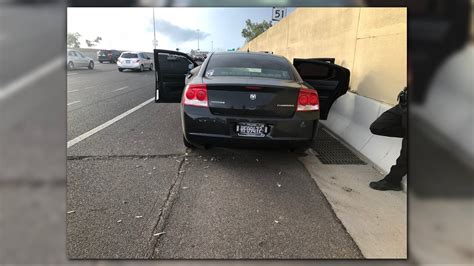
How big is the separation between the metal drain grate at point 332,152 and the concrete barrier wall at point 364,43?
84 centimetres

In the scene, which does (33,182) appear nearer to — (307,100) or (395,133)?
(307,100)

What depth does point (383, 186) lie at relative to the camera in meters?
3.44

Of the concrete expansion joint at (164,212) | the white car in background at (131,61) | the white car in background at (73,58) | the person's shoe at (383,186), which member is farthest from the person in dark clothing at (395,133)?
the white car in background at (131,61)

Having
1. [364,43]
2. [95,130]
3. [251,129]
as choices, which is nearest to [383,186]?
[251,129]

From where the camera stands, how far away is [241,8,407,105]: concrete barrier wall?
366cm

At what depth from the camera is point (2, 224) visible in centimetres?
249

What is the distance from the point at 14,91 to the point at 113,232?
1303mm

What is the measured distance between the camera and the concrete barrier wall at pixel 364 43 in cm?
366

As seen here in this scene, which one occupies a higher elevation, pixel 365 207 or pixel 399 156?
pixel 399 156

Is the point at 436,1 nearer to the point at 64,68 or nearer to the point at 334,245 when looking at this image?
the point at 334,245

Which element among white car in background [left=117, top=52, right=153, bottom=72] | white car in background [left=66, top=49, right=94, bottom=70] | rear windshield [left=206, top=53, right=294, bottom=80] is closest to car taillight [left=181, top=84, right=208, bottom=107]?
rear windshield [left=206, top=53, right=294, bottom=80]

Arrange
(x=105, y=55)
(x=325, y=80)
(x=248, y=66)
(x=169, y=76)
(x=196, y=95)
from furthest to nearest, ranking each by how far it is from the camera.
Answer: (x=105, y=55), (x=169, y=76), (x=325, y=80), (x=248, y=66), (x=196, y=95)

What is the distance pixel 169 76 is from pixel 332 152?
9.82 ft

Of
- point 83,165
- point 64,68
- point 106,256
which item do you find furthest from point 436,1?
point 83,165
